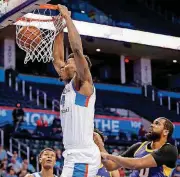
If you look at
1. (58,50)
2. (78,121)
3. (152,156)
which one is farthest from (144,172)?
(58,50)

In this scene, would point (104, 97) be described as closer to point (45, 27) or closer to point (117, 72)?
point (117, 72)

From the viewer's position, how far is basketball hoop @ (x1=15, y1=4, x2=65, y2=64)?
5.58 m

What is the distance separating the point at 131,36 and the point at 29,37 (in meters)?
16.7

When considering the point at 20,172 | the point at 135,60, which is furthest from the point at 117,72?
the point at 20,172

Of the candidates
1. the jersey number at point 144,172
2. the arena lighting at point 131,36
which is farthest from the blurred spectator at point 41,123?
the jersey number at point 144,172

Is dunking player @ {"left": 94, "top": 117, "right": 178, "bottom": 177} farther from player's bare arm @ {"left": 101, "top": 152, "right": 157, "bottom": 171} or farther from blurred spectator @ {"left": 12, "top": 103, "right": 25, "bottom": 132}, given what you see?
blurred spectator @ {"left": 12, "top": 103, "right": 25, "bottom": 132}

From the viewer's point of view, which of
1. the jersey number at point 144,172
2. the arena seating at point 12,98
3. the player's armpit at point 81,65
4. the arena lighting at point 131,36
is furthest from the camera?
the arena lighting at point 131,36

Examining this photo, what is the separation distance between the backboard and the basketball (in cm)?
18

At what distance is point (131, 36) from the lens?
22000 mm

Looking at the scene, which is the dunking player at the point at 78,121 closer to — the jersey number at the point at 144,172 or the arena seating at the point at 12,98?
the jersey number at the point at 144,172

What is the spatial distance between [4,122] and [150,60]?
11.6m

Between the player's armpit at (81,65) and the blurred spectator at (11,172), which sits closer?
the player's armpit at (81,65)

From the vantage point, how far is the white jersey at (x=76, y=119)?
179 inches

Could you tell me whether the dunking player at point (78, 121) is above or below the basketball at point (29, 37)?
below
